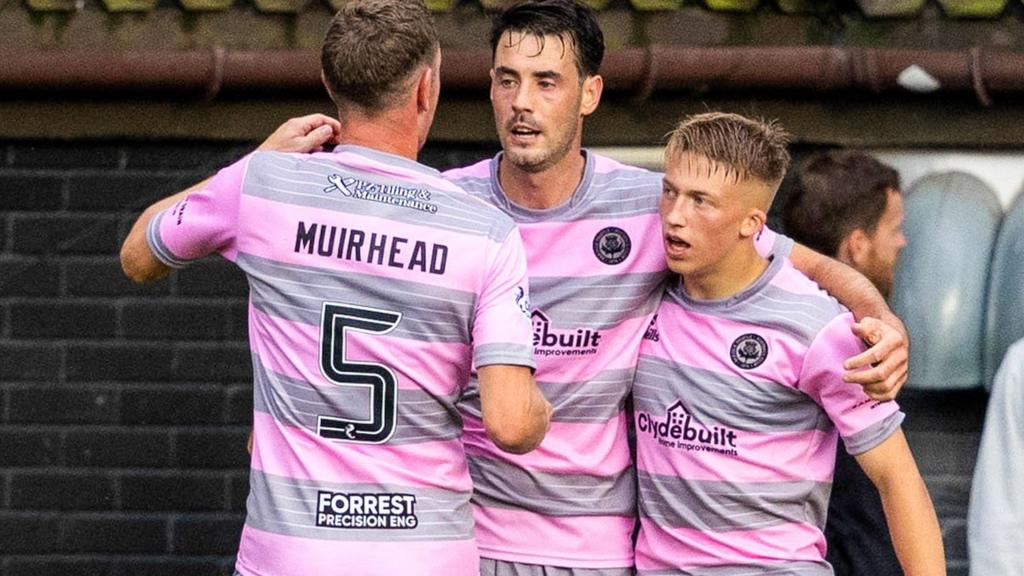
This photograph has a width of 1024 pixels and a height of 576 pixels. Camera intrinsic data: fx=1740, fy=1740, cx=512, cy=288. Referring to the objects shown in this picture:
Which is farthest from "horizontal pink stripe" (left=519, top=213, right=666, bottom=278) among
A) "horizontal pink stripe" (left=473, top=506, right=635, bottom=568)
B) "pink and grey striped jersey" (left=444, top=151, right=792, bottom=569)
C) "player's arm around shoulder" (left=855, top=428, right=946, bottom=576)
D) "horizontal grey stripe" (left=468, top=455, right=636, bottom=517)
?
"player's arm around shoulder" (left=855, top=428, right=946, bottom=576)

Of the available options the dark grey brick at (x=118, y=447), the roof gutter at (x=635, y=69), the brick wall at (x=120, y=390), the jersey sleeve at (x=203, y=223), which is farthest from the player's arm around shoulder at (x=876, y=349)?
the dark grey brick at (x=118, y=447)

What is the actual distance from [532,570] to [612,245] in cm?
78

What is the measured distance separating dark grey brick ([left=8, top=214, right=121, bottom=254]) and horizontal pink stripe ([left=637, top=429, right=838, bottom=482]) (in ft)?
8.73

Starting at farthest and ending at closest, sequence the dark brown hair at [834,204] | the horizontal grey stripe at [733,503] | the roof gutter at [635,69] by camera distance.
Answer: the roof gutter at [635,69] < the dark brown hair at [834,204] < the horizontal grey stripe at [733,503]

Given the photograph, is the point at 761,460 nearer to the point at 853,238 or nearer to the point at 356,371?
the point at 853,238

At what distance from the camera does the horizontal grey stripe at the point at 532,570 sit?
4055 millimetres

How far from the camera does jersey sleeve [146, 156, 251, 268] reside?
3572 mm

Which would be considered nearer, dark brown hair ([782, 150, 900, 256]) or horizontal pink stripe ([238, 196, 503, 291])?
horizontal pink stripe ([238, 196, 503, 291])

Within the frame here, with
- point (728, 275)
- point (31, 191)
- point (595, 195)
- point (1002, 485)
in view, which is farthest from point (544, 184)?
point (31, 191)

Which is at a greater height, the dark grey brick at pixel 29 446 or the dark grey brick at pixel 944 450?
the dark grey brick at pixel 944 450

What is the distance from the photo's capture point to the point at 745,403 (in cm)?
389

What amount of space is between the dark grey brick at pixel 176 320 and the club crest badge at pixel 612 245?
2167 mm

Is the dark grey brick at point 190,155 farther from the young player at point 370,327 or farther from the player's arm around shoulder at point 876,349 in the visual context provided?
the player's arm around shoulder at point 876,349

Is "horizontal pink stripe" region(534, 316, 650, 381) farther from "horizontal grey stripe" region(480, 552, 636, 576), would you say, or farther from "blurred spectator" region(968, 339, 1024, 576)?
"blurred spectator" region(968, 339, 1024, 576)
